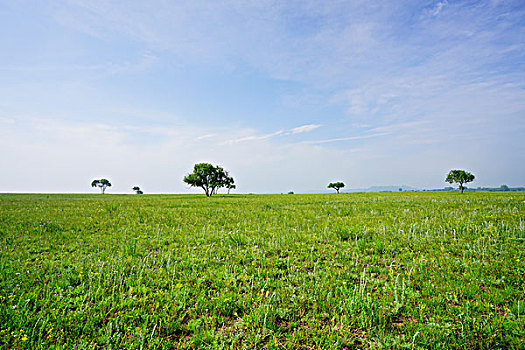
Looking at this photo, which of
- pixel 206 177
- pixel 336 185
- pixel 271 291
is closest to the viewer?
pixel 271 291

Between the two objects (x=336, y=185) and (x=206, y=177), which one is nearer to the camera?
(x=206, y=177)

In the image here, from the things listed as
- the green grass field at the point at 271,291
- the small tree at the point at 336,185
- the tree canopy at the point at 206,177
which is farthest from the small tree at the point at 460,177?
the green grass field at the point at 271,291

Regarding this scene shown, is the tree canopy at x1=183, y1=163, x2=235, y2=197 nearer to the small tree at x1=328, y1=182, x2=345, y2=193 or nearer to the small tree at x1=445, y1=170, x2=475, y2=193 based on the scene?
the small tree at x1=328, y1=182, x2=345, y2=193

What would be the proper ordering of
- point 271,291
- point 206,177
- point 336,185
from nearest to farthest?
1. point 271,291
2. point 206,177
3. point 336,185

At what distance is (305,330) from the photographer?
4.69m

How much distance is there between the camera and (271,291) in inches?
236

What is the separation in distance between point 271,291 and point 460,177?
406ft

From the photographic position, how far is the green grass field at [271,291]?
446 cm

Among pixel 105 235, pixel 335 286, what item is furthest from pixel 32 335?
pixel 105 235

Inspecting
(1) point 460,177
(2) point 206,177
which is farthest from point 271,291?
(1) point 460,177

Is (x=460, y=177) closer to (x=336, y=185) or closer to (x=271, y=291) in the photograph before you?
(x=336, y=185)

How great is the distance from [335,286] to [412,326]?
175 centimetres

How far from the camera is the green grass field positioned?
4465 mm

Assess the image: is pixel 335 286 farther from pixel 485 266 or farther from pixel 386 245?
pixel 485 266
